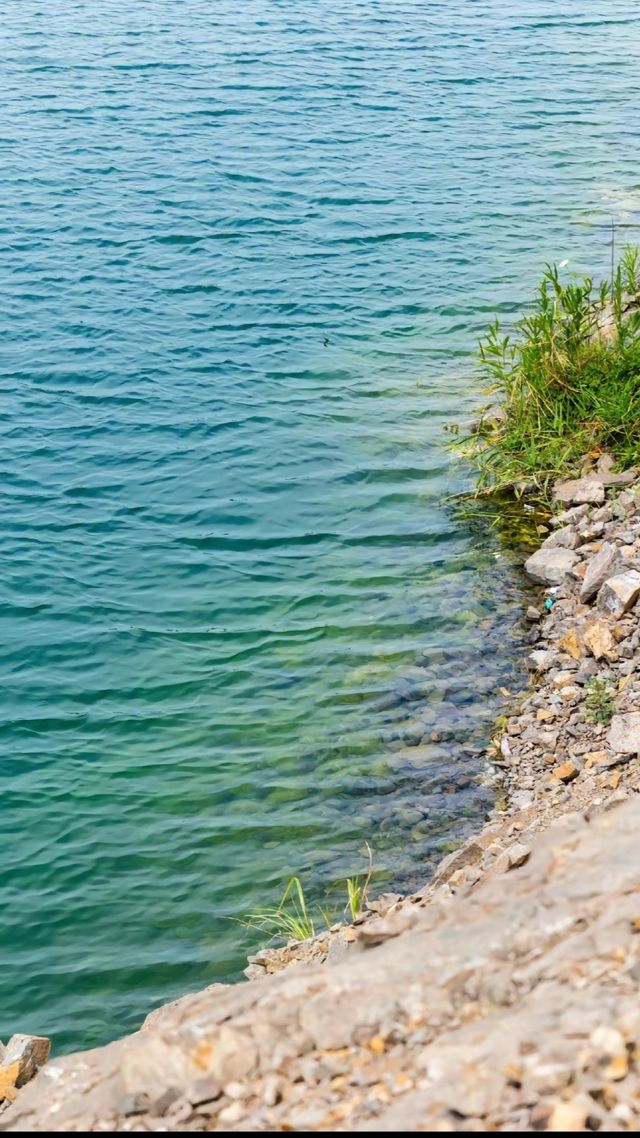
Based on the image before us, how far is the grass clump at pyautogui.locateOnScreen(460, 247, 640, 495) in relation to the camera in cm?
1295

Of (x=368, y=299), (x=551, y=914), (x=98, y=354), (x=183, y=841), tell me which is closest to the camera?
(x=551, y=914)

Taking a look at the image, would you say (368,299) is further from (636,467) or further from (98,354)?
(636,467)

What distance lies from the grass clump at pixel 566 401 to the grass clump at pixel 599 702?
3.94m

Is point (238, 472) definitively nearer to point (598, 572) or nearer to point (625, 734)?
point (598, 572)

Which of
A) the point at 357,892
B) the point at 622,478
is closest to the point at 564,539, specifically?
the point at 622,478

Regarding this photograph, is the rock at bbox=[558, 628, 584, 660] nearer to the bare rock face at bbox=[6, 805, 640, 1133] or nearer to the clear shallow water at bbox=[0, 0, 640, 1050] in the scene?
the clear shallow water at bbox=[0, 0, 640, 1050]

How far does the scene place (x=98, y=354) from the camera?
17656 mm

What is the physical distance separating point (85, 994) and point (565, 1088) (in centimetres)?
516

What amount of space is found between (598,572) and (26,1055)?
6502 millimetres

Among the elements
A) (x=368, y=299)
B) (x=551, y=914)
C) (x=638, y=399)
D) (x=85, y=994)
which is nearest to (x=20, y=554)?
(x=85, y=994)

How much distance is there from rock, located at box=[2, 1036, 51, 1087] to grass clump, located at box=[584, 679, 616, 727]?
189 inches

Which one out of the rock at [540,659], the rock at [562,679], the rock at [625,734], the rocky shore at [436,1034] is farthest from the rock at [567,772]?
the rocky shore at [436,1034]

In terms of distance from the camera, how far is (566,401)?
13414 mm

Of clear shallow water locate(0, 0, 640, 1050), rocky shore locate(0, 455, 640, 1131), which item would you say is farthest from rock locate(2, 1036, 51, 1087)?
rocky shore locate(0, 455, 640, 1131)
